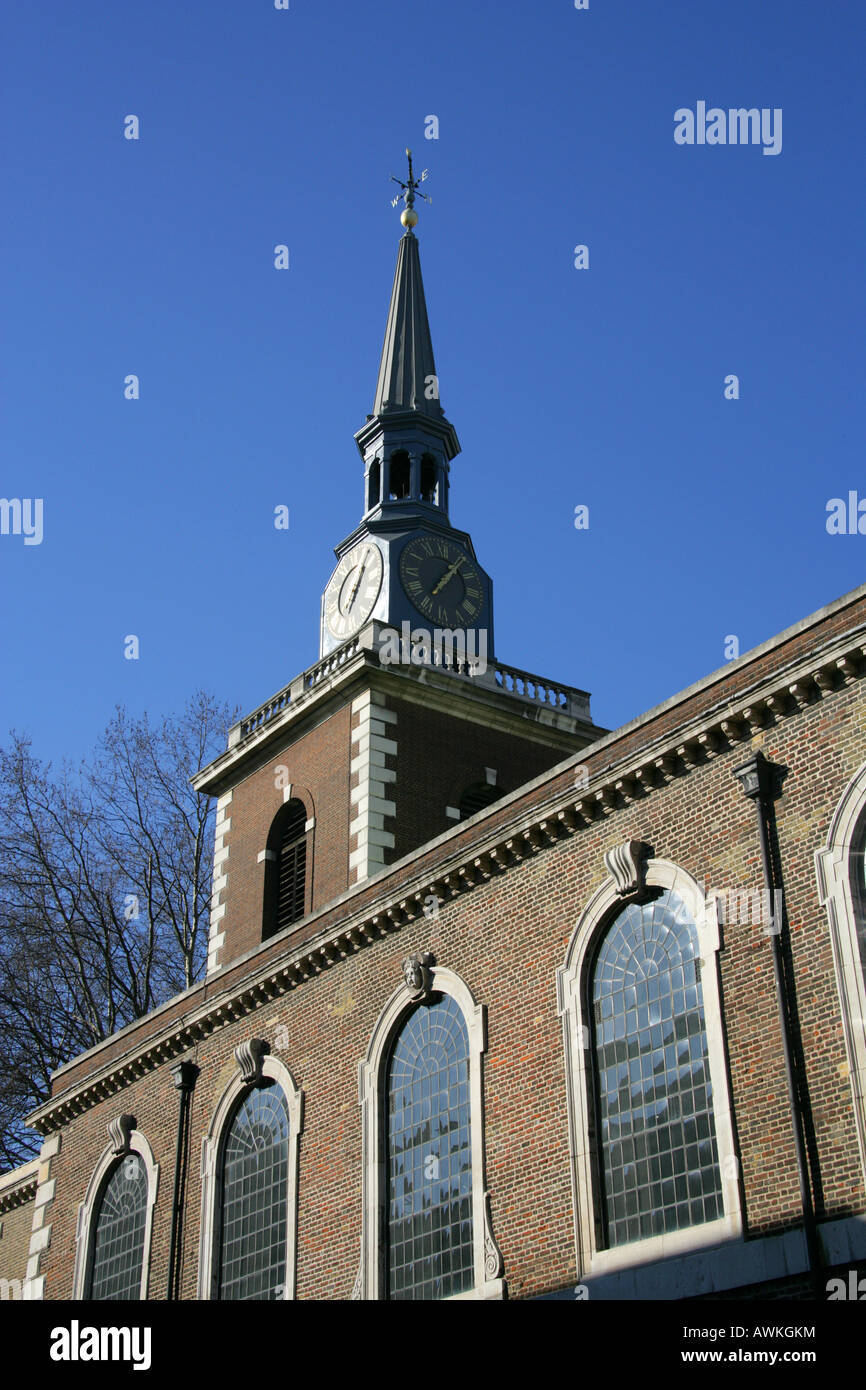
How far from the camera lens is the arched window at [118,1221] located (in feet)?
94.3

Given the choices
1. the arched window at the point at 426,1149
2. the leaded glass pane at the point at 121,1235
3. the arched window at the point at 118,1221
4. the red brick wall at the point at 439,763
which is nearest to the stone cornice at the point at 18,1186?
the arched window at the point at 118,1221

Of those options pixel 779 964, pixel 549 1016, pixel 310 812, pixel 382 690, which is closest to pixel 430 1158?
pixel 549 1016

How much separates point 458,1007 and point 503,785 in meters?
10.2

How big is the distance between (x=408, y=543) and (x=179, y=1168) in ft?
48.3

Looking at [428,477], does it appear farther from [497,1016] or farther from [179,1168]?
[497,1016]

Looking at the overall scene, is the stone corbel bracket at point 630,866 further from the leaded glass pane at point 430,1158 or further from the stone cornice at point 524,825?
the leaded glass pane at point 430,1158

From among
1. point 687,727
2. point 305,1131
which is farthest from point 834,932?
point 305,1131

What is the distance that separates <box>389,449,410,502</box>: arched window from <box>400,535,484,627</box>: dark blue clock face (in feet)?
7.90

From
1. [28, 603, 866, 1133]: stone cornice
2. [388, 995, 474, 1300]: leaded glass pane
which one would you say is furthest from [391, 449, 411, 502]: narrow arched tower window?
[388, 995, 474, 1300]: leaded glass pane

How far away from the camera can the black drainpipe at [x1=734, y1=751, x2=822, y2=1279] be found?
1642cm

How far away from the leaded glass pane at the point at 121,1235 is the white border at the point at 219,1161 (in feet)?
7.92

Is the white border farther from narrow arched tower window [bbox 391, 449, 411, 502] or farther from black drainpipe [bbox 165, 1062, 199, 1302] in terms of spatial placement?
narrow arched tower window [bbox 391, 449, 411, 502]

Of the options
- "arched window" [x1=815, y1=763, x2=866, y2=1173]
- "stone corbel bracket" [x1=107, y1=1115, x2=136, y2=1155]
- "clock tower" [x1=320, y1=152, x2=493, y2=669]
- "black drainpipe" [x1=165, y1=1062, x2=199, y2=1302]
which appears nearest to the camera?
"arched window" [x1=815, y1=763, x2=866, y2=1173]
